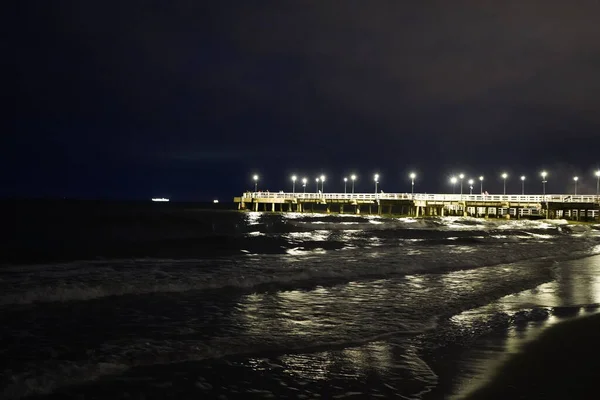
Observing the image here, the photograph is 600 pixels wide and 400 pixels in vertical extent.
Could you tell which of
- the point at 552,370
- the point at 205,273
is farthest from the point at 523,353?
the point at 205,273


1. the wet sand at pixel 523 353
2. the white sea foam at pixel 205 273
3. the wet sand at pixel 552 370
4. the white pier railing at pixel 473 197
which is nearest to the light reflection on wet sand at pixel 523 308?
the wet sand at pixel 523 353

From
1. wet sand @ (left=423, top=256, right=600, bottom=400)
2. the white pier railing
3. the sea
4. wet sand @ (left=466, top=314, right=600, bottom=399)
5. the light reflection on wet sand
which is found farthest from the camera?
the white pier railing

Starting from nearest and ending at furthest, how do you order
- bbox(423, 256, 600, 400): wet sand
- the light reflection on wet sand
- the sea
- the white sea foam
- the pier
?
bbox(423, 256, 600, 400): wet sand, the sea, the light reflection on wet sand, the white sea foam, the pier

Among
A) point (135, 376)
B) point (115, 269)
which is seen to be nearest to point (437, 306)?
point (135, 376)

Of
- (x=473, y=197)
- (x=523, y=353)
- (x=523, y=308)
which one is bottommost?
(x=523, y=308)

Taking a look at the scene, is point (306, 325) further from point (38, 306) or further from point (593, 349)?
point (38, 306)

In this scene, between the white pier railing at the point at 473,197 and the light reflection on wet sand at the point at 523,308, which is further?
the white pier railing at the point at 473,197

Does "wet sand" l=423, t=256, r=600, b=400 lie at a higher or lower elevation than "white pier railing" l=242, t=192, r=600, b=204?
lower

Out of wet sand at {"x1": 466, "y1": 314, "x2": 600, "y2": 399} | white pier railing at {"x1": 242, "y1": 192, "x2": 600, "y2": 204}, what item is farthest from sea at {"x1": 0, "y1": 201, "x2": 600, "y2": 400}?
white pier railing at {"x1": 242, "y1": 192, "x2": 600, "y2": 204}

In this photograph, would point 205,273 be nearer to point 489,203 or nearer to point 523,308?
point 523,308

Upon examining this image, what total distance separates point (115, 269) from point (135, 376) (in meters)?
10.7

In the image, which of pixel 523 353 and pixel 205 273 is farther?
pixel 205 273

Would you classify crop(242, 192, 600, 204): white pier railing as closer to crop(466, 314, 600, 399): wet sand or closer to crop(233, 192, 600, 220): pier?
crop(233, 192, 600, 220): pier

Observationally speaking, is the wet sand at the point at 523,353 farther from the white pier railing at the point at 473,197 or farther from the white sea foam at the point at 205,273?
the white pier railing at the point at 473,197
